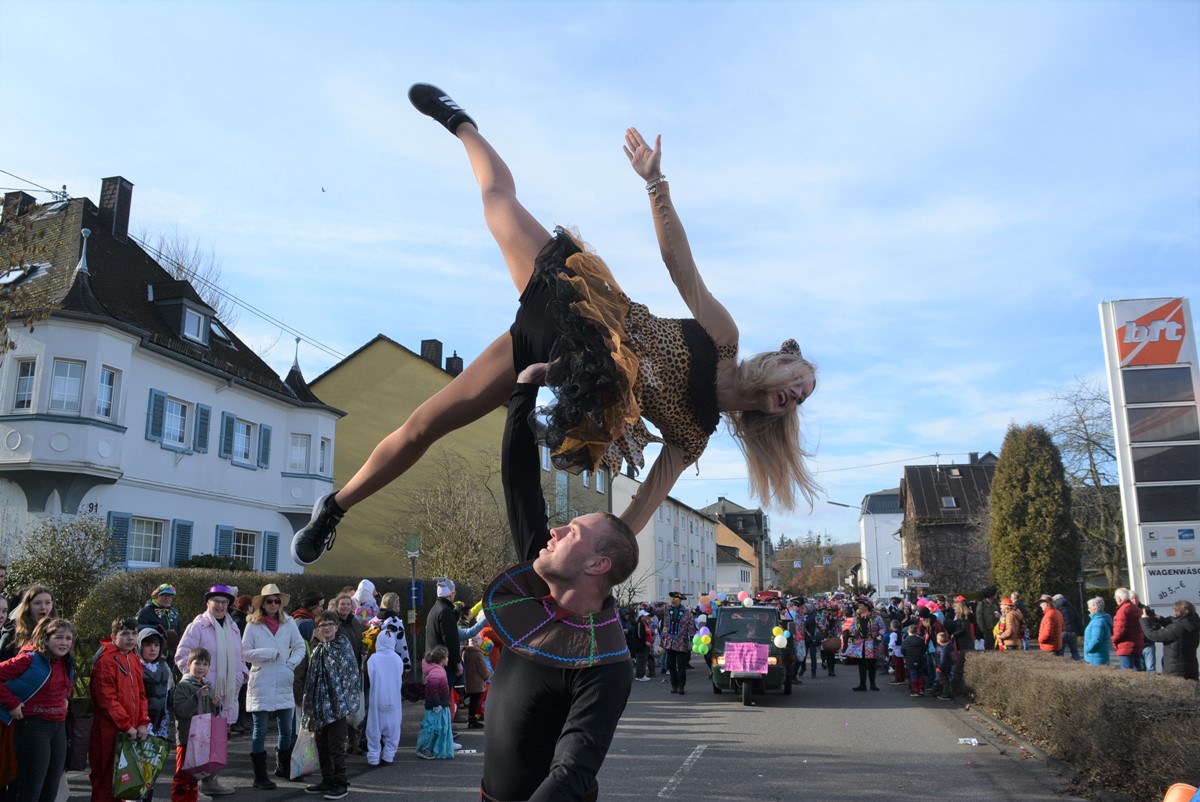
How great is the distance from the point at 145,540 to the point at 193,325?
5648 millimetres

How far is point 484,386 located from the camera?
2844 mm

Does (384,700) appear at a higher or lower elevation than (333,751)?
higher

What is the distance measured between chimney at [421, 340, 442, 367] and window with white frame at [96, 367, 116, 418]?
61.1 ft

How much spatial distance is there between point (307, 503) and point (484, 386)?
2464 centimetres

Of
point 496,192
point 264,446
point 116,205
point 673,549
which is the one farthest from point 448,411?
point 673,549

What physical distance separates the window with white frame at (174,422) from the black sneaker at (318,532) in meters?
19.5

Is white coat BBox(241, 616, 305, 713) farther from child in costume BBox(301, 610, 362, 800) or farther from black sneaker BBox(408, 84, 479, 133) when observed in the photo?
black sneaker BBox(408, 84, 479, 133)

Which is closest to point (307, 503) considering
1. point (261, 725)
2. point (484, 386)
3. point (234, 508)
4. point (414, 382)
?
point (234, 508)

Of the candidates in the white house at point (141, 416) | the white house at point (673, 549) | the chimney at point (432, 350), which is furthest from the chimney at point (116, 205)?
the white house at point (673, 549)

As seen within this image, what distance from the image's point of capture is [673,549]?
5844 centimetres

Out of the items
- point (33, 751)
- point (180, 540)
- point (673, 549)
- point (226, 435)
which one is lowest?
point (33, 751)

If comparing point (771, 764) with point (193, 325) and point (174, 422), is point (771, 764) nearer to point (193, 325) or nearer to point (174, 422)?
point (174, 422)

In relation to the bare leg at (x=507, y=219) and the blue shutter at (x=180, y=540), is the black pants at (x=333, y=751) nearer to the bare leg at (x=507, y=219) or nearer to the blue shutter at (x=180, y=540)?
the bare leg at (x=507, y=219)

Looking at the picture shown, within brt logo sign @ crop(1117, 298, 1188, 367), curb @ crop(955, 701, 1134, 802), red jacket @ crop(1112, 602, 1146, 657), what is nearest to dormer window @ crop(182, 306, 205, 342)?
curb @ crop(955, 701, 1134, 802)
